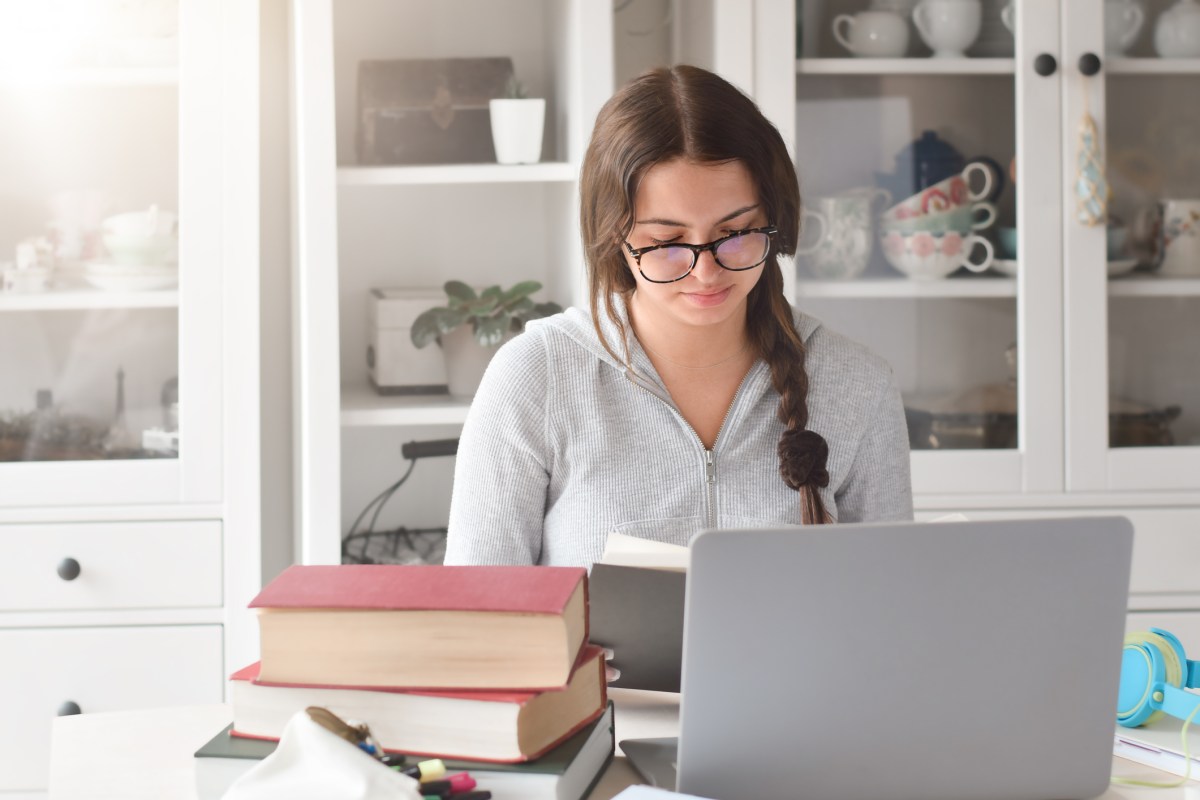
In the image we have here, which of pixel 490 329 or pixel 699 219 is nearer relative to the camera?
pixel 699 219

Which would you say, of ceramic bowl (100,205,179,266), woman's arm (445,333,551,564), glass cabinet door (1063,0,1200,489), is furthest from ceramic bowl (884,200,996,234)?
ceramic bowl (100,205,179,266)

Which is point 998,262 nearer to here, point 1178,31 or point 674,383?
point 1178,31

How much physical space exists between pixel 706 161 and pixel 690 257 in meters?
0.10

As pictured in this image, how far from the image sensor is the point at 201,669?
1997 millimetres

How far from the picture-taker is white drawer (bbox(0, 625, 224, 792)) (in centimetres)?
196

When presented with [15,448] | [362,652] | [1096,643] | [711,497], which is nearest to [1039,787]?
[1096,643]

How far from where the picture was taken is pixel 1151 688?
41.6 inches

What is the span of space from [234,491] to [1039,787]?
1450mm

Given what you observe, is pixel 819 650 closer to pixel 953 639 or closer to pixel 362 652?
pixel 953 639

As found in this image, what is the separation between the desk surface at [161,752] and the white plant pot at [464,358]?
1040 mm

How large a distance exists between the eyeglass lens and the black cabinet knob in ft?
3.67

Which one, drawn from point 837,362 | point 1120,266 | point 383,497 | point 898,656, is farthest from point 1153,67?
point 898,656

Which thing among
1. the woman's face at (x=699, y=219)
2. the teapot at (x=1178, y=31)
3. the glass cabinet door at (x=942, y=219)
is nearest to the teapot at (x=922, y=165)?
the glass cabinet door at (x=942, y=219)

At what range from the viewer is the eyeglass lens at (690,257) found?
131 cm
